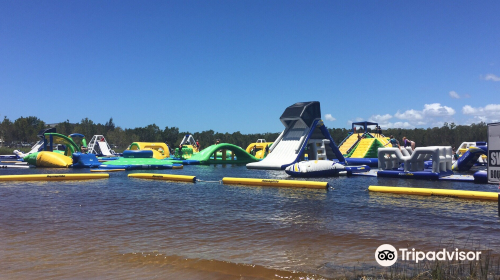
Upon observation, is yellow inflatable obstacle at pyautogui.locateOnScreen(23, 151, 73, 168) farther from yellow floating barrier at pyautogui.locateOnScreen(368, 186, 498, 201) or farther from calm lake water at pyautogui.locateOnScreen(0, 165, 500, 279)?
yellow floating barrier at pyautogui.locateOnScreen(368, 186, 498, 201)

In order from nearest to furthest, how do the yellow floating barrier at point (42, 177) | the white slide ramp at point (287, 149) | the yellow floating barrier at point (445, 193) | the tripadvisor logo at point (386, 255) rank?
the tripadvisor logo at point (386, 255) → the yellow floating barrier at point (445, 193) → the yellow floating barrier at point (42, 177) → the white slide ramp at point (287, 149)

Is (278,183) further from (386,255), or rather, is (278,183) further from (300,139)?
(300,139)

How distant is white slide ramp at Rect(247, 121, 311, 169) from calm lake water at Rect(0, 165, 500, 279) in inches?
472

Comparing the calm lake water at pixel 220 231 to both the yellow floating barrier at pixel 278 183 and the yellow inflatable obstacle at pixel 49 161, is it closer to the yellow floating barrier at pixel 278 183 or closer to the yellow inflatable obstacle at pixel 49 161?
the yellow floating barrier at pixel 278 183

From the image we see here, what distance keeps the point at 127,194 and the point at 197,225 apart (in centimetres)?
658

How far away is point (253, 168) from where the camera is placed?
2739 cm

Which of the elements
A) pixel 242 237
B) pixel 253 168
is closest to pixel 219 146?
pixel 253 168

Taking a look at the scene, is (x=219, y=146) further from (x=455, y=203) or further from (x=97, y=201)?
A: (x=455, y=203)

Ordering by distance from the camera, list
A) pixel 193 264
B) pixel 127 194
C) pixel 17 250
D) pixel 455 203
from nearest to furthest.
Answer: pixel 193 264 < pixel 17 250 < pixel 455 203 < pixel 127 194

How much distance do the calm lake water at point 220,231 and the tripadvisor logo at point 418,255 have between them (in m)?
0.21

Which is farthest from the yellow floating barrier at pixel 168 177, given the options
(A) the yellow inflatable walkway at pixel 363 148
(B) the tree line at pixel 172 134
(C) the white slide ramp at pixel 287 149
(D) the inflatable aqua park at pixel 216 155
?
(B) the tree line at pixel 172 134

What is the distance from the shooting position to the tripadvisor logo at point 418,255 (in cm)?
630

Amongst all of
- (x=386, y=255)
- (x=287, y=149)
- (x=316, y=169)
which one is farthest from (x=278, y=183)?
(x=287, y=149)

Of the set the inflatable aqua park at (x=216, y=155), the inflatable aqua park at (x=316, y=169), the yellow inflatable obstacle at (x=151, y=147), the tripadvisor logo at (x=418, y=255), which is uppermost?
the yellow inflatable obstacle at (x=151, y=147)
